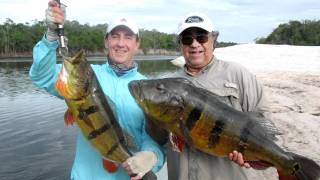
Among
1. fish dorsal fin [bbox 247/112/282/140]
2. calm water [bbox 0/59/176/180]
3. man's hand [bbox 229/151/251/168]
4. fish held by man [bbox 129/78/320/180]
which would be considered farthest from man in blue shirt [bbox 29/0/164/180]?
calm water [bbox 0/59/176/180]

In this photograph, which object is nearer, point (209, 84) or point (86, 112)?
point (86, 112)

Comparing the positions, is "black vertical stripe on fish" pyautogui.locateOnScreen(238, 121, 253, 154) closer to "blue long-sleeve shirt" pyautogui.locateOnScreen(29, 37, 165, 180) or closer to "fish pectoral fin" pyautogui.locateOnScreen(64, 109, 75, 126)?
"blue long-sleeve shirt" pyautogui.locateOnScreen(29, 37, 165, 180)

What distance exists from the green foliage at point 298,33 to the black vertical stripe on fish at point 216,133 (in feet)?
295

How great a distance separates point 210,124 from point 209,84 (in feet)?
2.00

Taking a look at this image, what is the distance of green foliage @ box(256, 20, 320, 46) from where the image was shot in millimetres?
91312

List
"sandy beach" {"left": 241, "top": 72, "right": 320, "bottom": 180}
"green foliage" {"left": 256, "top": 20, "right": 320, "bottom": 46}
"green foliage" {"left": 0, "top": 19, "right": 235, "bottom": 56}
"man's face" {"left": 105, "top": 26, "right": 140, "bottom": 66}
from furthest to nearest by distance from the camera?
"green foliage" {"left": 0, "top": 19, "right": 235, "bottom": 56}, "green foliage" {"left": 256, "top": 20, "right": 320, "bottom": 46}, "sandy beach" {"left": 241, "top": 72, "right": 320, "bottom": 180}, "man's face" {"left": 105, "top": 26, "right": 140, "bottom": 66}

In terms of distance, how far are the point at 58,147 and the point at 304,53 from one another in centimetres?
3688

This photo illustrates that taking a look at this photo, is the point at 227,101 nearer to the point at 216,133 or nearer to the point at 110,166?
the point at 216,133

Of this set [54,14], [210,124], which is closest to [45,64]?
[54,14]

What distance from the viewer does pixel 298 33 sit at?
93.4 metres

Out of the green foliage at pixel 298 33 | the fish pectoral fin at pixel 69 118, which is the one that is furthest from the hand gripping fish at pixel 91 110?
the green foliage at pixel 298 33

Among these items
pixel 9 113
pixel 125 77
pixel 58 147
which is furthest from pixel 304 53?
pixel 125 77

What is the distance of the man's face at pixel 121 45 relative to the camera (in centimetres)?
489

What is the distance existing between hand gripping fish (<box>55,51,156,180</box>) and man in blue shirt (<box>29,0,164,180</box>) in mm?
186
